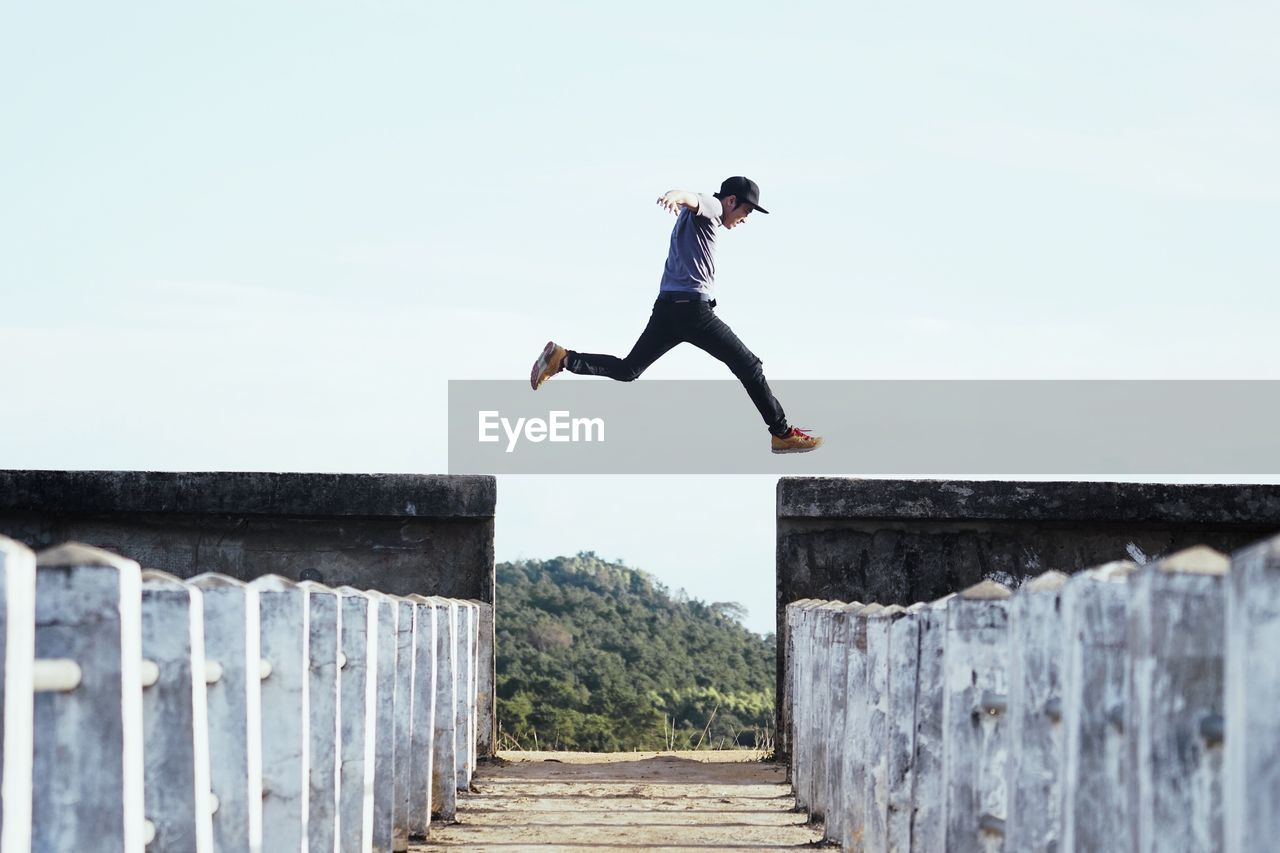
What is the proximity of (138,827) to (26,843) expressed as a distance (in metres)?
0.46

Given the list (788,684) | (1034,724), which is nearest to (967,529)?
(788,684)

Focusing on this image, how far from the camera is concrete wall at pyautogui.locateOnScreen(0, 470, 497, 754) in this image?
11.6 m

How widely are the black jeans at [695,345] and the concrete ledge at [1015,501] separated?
1.96ft

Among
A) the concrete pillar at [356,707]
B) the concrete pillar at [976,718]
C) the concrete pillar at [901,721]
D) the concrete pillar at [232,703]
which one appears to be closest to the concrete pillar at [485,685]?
the concrete pillar at [356,707]

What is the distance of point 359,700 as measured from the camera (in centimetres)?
562

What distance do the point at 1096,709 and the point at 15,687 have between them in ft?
6.56

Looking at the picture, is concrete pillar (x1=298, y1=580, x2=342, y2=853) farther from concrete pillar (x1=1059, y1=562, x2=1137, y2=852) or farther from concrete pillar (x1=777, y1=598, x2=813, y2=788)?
concrete pillar (x1=777, y1=598, x2=813, y2=788)

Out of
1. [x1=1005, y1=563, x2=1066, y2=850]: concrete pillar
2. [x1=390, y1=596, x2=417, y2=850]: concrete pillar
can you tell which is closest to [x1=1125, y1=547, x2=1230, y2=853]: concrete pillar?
[x1=1005, y1=563, x2=1066, y2=850]: concrete pillar

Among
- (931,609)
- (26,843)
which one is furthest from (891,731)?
(26,843)

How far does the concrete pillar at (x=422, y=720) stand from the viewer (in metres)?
7.10

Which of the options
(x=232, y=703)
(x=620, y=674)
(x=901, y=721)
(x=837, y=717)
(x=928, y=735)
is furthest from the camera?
(x=620, y=674)

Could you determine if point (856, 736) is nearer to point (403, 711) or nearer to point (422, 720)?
point (403, 711)

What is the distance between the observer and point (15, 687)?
8.55 ft

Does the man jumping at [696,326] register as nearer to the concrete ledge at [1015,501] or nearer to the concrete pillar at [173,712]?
the concrete ledge at [1015,501]
